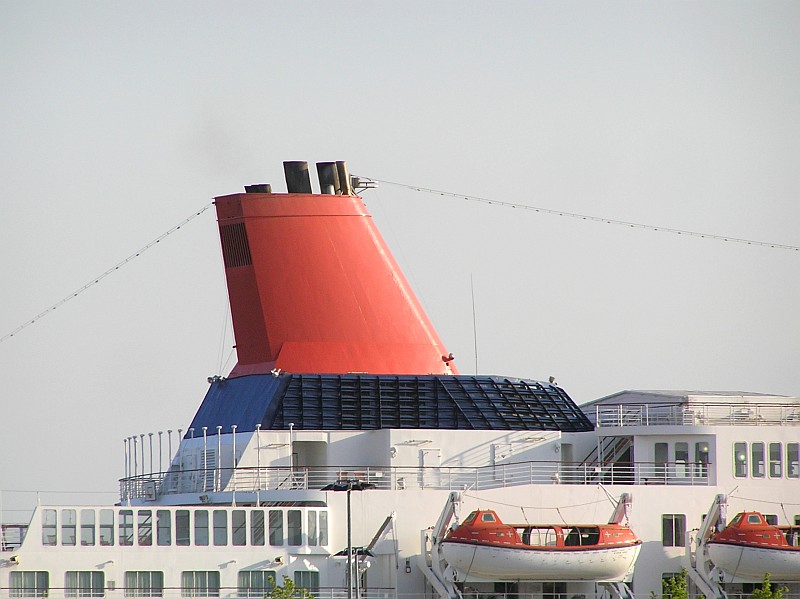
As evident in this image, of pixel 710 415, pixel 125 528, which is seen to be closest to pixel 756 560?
pixel 710 415

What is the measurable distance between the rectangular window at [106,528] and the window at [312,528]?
4747 mm

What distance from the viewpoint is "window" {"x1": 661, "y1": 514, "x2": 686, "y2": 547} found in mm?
47531

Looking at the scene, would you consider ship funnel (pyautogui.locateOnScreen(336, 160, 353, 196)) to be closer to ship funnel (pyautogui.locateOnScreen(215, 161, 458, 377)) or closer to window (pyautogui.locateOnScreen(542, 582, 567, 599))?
ship funnel (pyautogui.locateOnScreen(215, 161, 458, 377))

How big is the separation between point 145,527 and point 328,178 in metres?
12.3

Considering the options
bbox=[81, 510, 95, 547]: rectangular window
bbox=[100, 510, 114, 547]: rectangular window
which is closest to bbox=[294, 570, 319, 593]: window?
bbox=[100, 510, 114, 547]: rectangular window

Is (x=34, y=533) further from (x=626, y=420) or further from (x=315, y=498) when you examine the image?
(x=626, y=420)

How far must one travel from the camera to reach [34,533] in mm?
44438

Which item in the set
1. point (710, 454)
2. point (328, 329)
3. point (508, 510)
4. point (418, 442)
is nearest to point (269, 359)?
point (328, 329)

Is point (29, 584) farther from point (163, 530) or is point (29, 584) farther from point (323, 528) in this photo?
point (323, 528)

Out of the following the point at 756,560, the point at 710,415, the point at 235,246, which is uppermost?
the point at 235,246

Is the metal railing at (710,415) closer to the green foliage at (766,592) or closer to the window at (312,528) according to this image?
the green foliage at (766,592)

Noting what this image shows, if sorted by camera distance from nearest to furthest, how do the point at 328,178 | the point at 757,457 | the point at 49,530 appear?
the point at 49,530 < the point at 757,457 < the point at 328,178

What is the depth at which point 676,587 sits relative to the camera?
1797 inches

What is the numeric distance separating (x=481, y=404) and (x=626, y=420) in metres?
4.82
